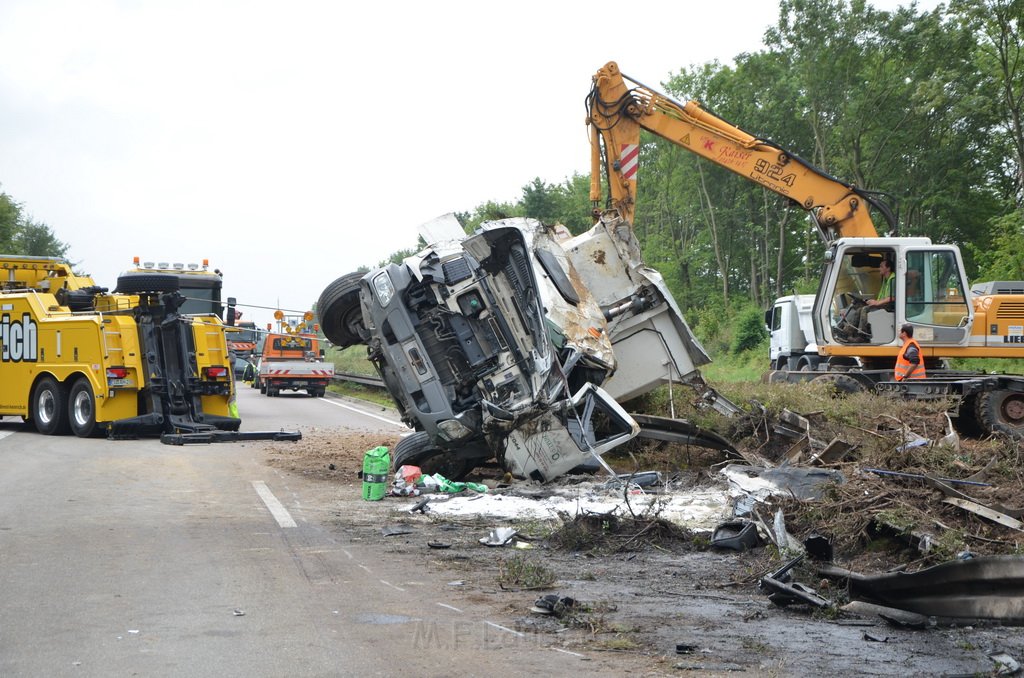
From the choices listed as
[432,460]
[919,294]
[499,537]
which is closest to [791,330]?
[919,294]

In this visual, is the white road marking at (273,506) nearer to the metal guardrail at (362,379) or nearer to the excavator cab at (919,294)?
the excavator cab at (919,294)

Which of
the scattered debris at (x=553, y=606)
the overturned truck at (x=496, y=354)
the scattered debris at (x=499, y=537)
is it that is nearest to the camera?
the scattered debris at (x=553, y=606)

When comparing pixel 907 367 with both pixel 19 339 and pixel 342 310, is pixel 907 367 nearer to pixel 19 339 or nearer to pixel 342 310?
pixel 342 310

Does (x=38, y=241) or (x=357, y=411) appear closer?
(x=357, y=411)

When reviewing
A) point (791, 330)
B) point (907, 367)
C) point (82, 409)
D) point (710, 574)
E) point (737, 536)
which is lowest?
point (710, 574)

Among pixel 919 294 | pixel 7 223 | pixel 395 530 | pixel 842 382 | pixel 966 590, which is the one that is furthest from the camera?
pixel 7 223

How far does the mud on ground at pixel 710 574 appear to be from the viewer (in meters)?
4.79

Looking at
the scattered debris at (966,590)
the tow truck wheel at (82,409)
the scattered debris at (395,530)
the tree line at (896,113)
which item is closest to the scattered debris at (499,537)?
the scattered debris at (395,530)

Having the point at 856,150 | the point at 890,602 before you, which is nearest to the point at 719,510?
the point at 890,602

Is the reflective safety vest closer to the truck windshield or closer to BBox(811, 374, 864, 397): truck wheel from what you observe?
BBox(811, 374, 864, 397): truck wheel

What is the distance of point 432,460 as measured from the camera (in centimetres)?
1082

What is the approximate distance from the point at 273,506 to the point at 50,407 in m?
9.36

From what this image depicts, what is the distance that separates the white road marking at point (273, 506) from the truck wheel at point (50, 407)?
6958 millimetres

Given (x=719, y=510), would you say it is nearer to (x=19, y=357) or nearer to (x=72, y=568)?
(x=72, y=568)
